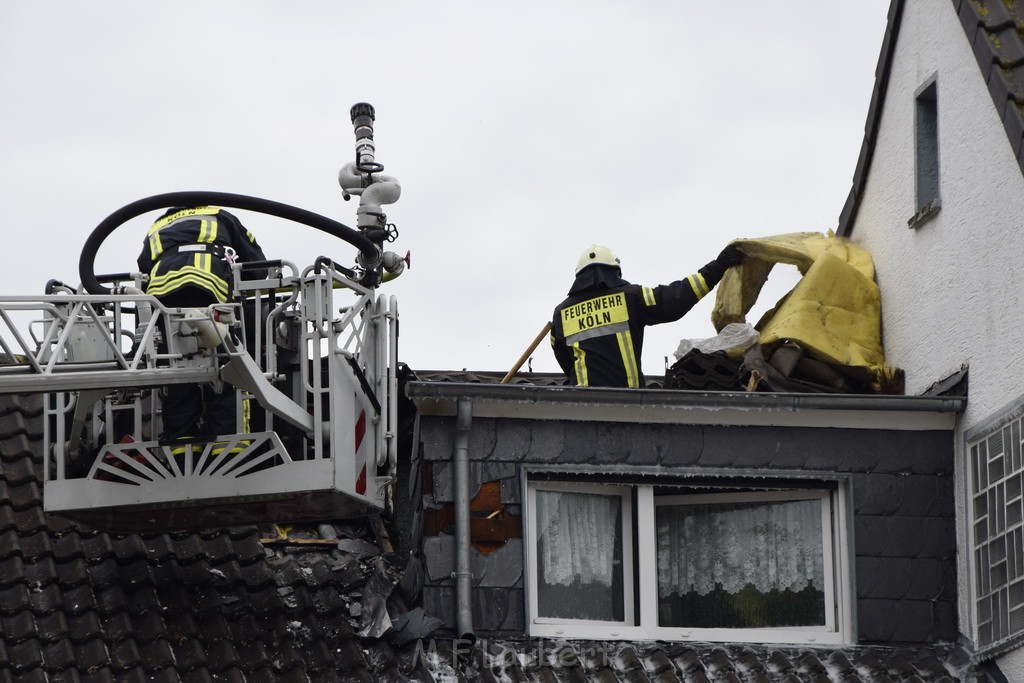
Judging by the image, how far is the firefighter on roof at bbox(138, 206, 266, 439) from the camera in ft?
33.7

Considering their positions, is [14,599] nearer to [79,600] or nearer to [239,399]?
[79,600]

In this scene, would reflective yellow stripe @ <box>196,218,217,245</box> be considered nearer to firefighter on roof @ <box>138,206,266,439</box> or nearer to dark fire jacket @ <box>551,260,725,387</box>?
firefighter on roof @ <box>138,206,266,439</box>

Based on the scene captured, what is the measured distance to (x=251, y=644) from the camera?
9789mm

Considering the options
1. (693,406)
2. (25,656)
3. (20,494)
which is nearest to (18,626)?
(25,656)

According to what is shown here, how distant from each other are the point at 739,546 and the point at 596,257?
9.33 ft

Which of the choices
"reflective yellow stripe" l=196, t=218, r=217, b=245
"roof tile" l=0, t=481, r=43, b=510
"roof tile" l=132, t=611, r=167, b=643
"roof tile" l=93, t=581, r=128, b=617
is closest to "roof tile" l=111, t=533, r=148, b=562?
"roof tile" l=93, t=581, r=128, b=617

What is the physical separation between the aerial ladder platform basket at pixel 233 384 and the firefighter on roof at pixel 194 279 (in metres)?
0.14

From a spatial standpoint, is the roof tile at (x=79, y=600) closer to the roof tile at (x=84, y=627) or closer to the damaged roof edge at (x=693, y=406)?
the roof tile at (x=84, y=627)

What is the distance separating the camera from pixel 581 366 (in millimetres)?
12516

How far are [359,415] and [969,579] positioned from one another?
12.3 feet

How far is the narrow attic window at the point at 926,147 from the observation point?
1153 centimetres

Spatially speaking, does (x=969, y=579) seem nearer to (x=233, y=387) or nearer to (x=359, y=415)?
(x=359, y=415)

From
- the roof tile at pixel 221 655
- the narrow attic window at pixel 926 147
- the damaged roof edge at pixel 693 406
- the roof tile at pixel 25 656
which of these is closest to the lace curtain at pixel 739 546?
the damaged roof edge at pixel 693 406

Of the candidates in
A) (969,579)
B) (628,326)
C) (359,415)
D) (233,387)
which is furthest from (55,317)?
(969,579)
